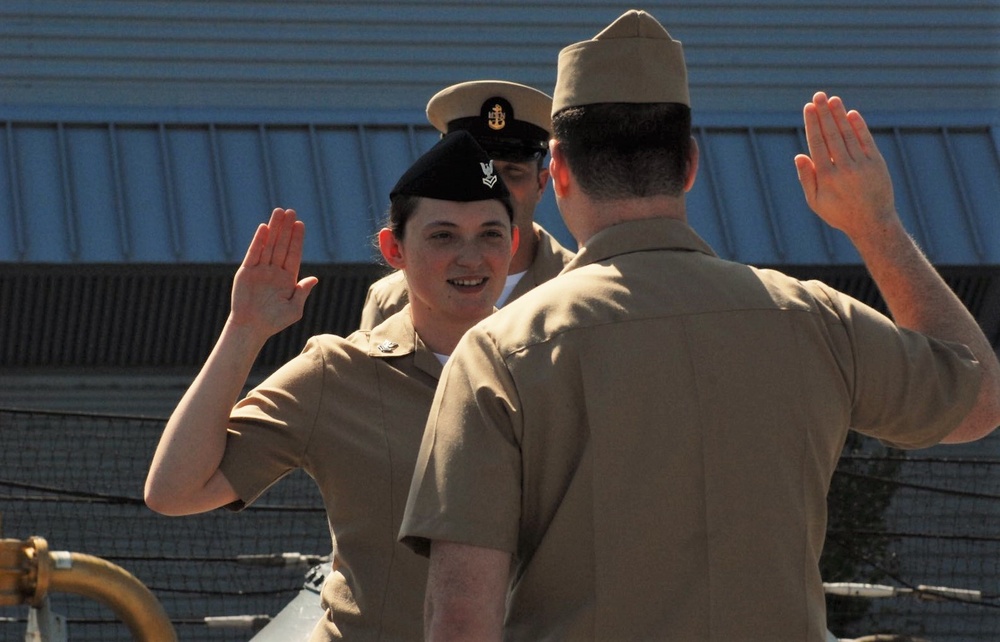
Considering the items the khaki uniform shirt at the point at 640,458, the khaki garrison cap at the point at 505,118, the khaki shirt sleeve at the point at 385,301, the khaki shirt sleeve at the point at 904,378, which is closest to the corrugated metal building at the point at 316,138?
the khaki garrison cap at the point at 505,118

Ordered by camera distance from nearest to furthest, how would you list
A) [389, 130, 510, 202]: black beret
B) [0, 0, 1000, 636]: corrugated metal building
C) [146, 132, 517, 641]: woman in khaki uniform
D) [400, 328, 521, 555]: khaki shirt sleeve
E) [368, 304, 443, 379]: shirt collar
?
[400, 328, 521, 555]: khaki shirt sleeve, [146, 132, 517, 641]: woman in khaki uniform, [368, 304, 443, 379]: shirt collar, [389, 130, 510, 202]: black beret, [0, 0, 1000, 636]: corrugated metal building

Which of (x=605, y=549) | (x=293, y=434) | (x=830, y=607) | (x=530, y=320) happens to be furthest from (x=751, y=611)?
(x=830, y=607)

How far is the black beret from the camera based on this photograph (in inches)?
139

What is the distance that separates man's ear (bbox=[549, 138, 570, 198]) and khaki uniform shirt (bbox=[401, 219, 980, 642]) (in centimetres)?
17

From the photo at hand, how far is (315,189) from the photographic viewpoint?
35.1ft

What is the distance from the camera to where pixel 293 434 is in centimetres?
323

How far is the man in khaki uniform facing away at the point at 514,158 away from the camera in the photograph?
182 inches

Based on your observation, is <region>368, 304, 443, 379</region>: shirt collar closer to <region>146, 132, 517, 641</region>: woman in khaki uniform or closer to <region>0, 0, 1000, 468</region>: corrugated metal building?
<region>146, 132, 517, 641</region>: woman in khaki uniform

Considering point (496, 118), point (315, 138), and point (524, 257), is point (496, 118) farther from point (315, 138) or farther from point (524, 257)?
point (315, 138)

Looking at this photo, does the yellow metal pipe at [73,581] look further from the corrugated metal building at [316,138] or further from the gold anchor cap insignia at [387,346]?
the corrugated metal building at [316,138]

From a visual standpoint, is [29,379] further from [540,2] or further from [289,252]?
[289,252]

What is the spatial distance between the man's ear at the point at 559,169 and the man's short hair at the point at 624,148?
1 centimetres

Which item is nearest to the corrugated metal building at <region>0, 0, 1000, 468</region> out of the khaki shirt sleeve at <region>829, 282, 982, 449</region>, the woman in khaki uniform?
the woman in khaki uniform

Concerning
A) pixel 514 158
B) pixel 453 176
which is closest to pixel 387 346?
pixel 453 176
